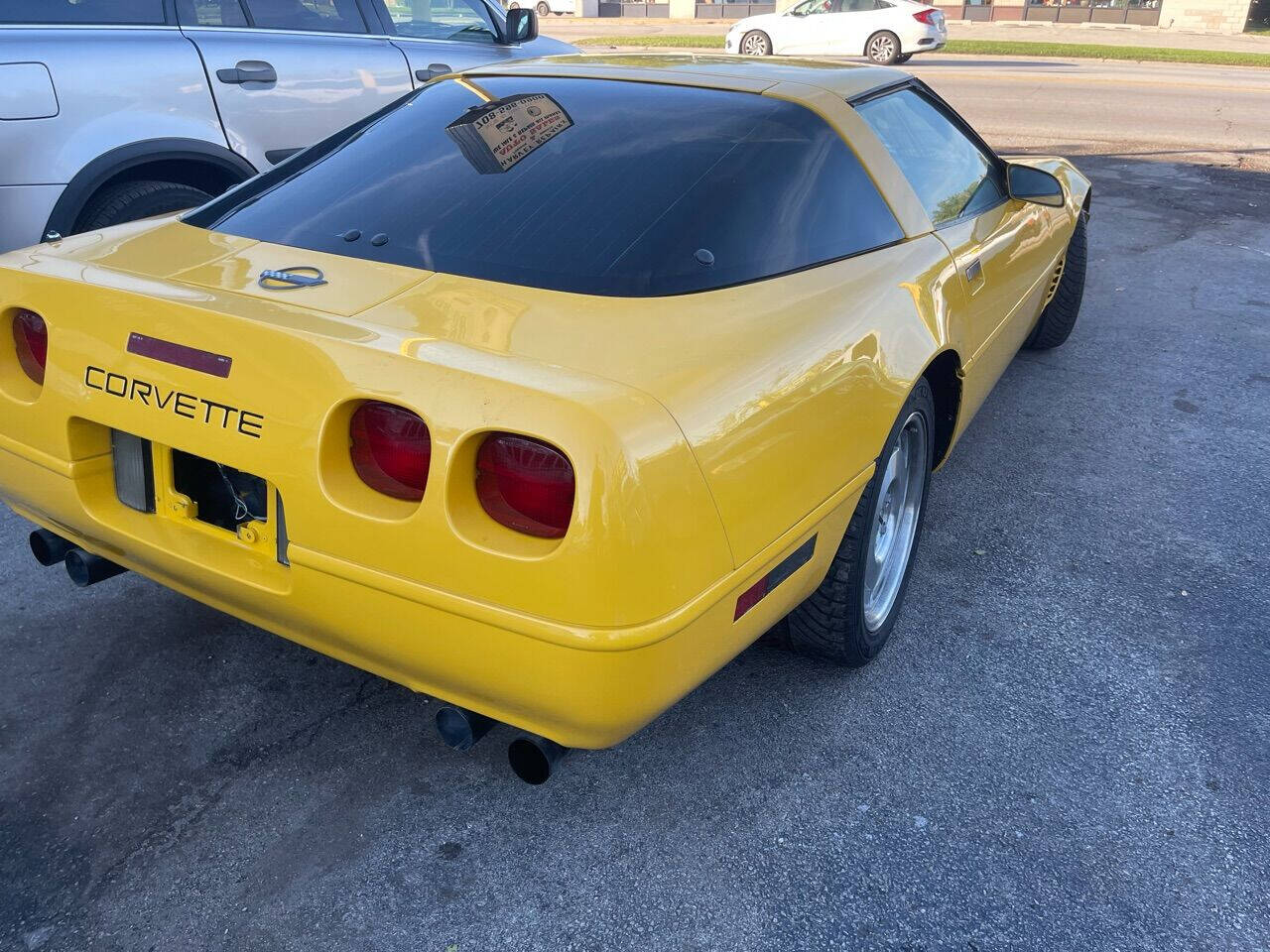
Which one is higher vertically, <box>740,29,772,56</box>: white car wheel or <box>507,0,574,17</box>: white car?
<box>507,0,574,17</box>: white car

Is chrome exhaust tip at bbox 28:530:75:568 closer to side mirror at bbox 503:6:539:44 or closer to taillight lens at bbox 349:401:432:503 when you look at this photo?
taillight lens at bbox 349:401:432:503

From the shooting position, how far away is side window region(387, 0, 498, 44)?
586 centimetres

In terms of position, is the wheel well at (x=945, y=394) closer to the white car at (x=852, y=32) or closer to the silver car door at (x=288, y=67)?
the silver car door at (x=288, y=67)

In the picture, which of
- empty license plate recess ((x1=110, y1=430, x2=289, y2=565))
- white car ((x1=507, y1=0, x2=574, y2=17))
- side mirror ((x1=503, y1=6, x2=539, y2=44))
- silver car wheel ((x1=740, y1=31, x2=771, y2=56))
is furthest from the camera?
white car ((x1=507, y1=0, x2=574, y2=17))

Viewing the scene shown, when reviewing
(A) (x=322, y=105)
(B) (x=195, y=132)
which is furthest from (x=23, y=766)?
(A) (x=322, y=105)

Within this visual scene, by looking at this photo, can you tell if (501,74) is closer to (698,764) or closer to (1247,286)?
(698,764)

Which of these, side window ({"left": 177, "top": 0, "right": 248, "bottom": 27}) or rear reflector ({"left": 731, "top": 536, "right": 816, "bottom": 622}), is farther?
side window ({"left": 177, "top": 0, "right": 248, "bottom": 27})

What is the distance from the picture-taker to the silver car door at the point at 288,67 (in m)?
4.92

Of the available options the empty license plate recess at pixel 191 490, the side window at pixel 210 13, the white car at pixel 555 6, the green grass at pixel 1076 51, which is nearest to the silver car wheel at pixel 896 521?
the empty license plate recess at pixel 191 490

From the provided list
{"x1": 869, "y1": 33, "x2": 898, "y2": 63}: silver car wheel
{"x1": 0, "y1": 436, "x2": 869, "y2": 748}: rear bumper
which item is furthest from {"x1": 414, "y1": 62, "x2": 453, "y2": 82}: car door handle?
{"x1": 869, "y1": 33, "x2": 898, "y2": 63}: silver car wheel

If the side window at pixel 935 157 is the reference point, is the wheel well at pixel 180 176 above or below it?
below

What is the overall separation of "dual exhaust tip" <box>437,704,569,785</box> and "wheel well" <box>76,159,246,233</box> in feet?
11.1

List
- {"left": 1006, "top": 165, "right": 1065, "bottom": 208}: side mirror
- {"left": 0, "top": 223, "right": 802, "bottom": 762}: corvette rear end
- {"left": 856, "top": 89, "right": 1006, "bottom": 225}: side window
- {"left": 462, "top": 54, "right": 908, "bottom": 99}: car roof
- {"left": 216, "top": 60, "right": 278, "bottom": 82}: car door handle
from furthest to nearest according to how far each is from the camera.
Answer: {"left": 216, "top": 60, "right": 278, "bottom": 82}: car door handle < {"left": 1006, "top": 165, "right": 1065, "bottom": 208}: side mirror < {"left": 856, "top": 89, "right": 1006, "bottom": 225}: side window < {"left": 462, "top": 54, "right": 908, "bottom": 99}: car roof < {"left": 0, "top": 223, "right": 802, "bottom": 762}: corvette rear end

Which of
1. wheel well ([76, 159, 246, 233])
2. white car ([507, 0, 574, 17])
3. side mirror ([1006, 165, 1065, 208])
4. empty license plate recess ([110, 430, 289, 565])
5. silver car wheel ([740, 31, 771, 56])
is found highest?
white car ([507, 0, 574, 17])
